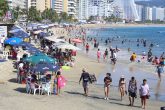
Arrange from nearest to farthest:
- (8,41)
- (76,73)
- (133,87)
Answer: (133,87), (76,73), (8,41)

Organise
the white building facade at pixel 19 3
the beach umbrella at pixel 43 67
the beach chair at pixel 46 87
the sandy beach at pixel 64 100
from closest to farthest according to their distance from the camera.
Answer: the sandy beach at pixel 64 100 < the beach chair at pixel 46 87 < the beach umbrella at pixel 43 67 < the white building facade at pixel 19 3

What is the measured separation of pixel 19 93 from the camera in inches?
685

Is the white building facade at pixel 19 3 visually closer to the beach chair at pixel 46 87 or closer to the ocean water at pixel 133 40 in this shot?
the ocean water at pixel 133 40

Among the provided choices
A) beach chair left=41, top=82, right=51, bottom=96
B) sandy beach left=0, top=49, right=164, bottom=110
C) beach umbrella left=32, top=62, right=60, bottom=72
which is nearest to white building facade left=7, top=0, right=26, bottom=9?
sandy beach left=0, top=49, right=164, bottom=110

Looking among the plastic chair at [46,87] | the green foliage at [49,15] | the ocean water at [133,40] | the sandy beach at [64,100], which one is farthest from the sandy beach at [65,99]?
the green foliage at [49,15]

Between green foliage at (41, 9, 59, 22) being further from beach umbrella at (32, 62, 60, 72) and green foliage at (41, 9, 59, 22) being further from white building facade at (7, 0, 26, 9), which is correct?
beach umbrella at (32, 62, 60, 72)

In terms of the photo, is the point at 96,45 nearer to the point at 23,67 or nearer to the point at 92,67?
the point at 92,67

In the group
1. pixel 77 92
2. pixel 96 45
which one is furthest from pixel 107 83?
pixel 96 45

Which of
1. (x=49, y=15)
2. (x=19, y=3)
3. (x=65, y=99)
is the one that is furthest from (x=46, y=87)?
(x=19, y=3)

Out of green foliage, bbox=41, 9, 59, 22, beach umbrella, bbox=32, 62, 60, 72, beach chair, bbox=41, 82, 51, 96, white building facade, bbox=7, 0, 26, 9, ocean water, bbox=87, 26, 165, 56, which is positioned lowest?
ocean water, bbox=87, 26, 165, 56

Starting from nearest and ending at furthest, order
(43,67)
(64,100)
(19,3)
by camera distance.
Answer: (64,100)
(43,67)
(19,3)

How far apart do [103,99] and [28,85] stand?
3307 mm

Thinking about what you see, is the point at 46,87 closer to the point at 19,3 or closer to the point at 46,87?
the point at 46,87

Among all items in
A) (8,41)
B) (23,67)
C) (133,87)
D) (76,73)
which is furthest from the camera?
(8,41)
